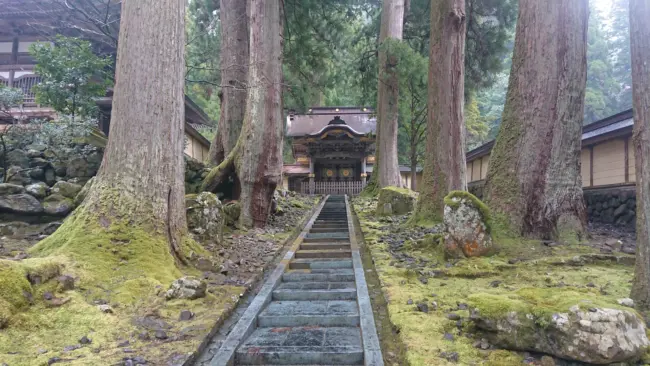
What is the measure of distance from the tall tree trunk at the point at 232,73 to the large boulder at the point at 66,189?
440 centimetres

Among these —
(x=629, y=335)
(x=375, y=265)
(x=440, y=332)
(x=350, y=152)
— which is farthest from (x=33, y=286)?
(x=350, y=152)

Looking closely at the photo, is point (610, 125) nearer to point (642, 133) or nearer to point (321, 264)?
point (642, 133)

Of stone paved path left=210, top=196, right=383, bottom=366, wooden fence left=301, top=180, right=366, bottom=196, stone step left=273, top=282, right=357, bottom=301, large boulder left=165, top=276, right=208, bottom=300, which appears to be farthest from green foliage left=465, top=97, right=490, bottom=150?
large boulder left=165, top=276, right=208, bottom=300

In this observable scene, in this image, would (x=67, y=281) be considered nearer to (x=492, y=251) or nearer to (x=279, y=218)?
(x=492, y=251)

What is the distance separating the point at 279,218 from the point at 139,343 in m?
7.06

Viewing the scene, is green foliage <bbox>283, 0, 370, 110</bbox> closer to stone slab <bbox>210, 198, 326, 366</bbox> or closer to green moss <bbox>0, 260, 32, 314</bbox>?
stone slab <bbox>210, 198, 326, 366</bbox>

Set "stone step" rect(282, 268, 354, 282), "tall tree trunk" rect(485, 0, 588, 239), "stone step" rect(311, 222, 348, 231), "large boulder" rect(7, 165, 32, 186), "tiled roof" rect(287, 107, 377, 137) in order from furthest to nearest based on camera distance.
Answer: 1. "tiled roof" rect(287, 107, 377, 137)
2. "stone step" rect(311, 222, 348, 231)
3. "large boulder" rect(7, 165, 32, 186)
4. "tall tree trunk" rect(485, 0, 588, 239)
5. "stone step" rect(282, 268, 354, 282)

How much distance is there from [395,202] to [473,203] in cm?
553

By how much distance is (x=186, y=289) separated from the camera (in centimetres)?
385

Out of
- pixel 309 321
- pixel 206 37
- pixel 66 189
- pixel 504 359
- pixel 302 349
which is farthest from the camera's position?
pixel 206 37

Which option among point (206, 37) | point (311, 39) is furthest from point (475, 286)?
point (206, 37)

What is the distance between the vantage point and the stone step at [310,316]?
3928mm

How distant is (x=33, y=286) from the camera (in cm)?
328

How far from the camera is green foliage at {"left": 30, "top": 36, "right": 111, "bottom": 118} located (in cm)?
800
